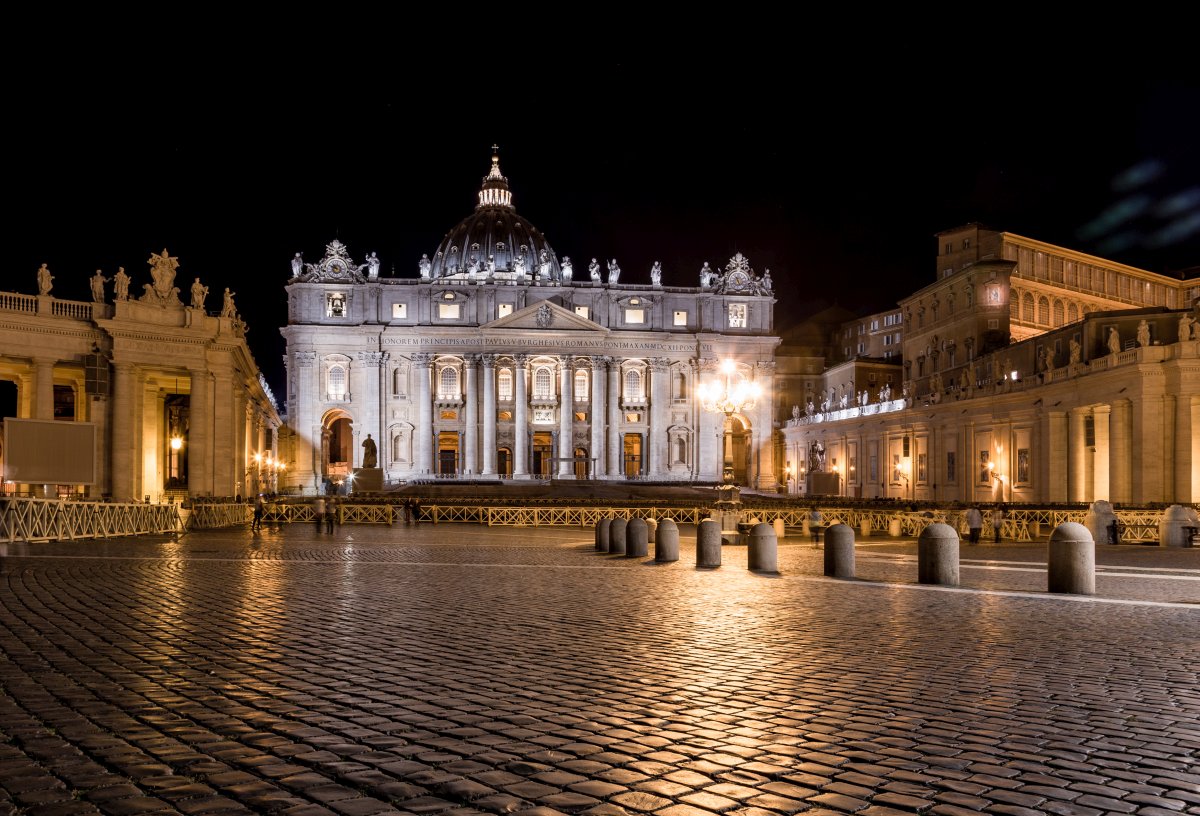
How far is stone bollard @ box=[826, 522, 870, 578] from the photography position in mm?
18359

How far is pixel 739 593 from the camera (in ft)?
50.2

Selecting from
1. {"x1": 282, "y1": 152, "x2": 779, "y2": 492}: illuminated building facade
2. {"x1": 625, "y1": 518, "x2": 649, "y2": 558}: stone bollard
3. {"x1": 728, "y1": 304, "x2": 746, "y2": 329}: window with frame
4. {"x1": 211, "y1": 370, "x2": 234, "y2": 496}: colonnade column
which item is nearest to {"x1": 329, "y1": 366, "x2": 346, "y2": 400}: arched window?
{"x1": 282, "y1": 152, "x2": 779, "y2": 492}: illuminated building facade

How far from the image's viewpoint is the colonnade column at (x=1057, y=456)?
153 ft

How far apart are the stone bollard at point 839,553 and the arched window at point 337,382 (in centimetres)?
7850

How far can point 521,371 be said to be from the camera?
304ft

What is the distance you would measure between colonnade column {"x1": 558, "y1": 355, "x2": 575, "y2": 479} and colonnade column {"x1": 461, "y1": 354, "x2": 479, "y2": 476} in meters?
7.60

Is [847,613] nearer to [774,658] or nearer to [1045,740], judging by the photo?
[774,658]

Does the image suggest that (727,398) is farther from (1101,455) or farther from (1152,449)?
(1101,455)

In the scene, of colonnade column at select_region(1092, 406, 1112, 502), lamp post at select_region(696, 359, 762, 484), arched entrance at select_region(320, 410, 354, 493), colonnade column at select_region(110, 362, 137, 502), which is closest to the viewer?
lamp post at select_region(696, 359, 762, 484)

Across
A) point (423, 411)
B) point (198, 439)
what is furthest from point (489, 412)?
point (198, 439)

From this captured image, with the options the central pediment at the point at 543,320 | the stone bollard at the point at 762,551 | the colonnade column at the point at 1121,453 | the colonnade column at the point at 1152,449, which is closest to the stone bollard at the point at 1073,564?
the stone bollard at the point at 762,551

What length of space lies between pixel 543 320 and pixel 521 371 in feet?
16.5

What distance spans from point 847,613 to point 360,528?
2721cm

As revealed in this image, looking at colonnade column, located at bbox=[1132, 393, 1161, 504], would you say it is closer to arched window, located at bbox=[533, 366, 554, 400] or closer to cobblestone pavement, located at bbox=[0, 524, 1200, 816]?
cobblestone pavement, located at bbox=[0, 524, 1200, 816]
